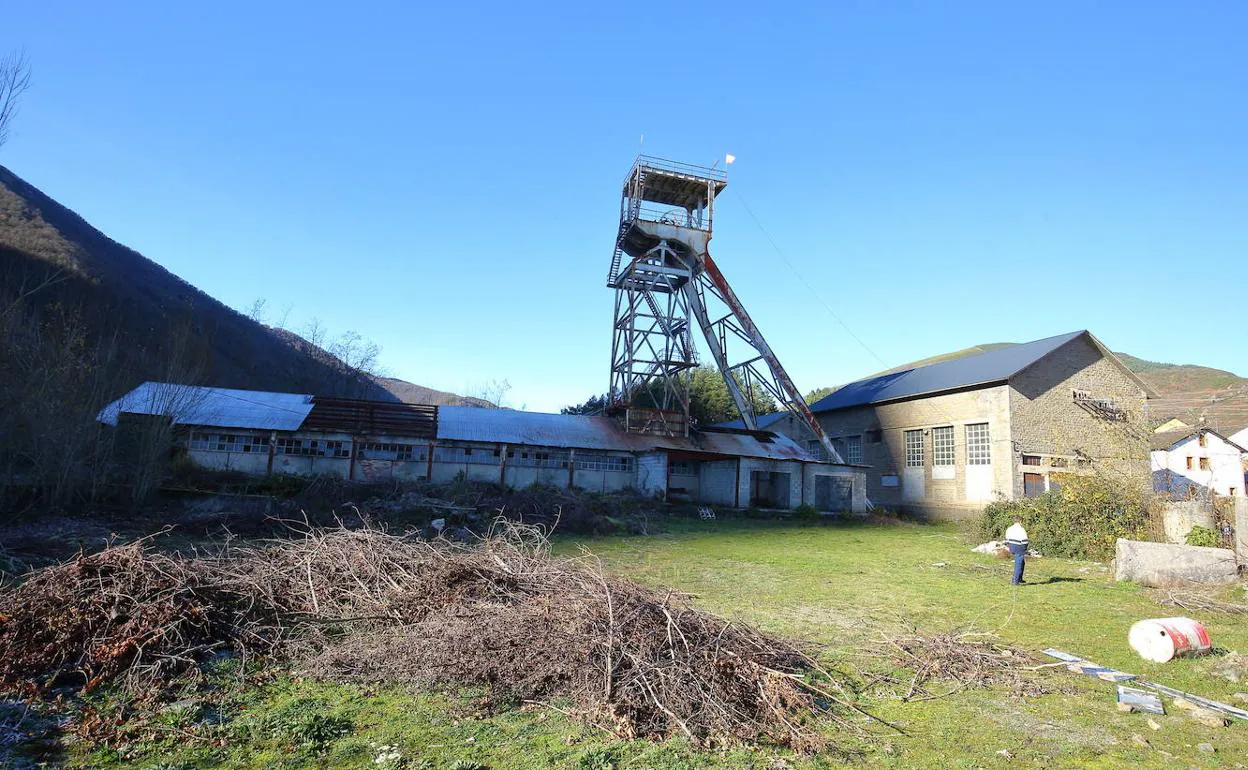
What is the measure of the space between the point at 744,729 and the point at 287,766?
125 inches

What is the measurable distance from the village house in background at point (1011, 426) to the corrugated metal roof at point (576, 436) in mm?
5540

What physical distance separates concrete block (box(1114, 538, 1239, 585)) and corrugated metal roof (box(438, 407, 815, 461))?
15.9 m

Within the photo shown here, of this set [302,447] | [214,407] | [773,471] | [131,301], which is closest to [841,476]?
[773,471]

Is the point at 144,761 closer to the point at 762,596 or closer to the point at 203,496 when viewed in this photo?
the point at 762,596

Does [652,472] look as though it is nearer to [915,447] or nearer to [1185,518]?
[915,447]

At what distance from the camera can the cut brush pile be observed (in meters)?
5.39

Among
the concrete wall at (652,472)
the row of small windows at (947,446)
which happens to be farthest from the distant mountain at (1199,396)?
the concrete wall at (652,472)

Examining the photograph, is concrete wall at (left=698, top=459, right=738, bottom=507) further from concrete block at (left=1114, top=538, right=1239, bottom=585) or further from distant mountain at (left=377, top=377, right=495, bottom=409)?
distant mountain at (left=377, top=377, right=495, bottom=409)

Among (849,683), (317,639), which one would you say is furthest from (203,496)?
(849,683)

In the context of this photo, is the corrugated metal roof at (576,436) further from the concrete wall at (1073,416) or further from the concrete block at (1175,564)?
the concrete block at (1175,564)

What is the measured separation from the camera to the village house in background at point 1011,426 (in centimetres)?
2795

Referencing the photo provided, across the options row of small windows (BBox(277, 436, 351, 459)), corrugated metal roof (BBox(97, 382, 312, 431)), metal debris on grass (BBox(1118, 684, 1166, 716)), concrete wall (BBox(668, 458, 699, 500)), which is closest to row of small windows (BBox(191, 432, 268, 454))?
corrugated metal roof (BBox(97, 382, 312, 431))

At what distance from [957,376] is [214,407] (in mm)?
31479

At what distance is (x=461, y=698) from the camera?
5617mm
